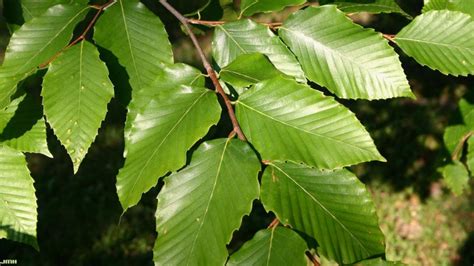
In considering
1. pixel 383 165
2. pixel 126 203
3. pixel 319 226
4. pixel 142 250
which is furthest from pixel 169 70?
pixel 383 165

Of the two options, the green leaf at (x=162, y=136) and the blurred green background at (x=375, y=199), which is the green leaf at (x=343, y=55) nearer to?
the green leaf at (x=162, y=136)

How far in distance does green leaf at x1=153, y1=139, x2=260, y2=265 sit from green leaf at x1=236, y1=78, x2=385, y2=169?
51mm

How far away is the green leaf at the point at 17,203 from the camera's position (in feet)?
3.53

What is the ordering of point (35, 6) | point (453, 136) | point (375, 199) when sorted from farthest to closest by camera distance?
1. point (375, 199)
2. point (453, 136)
3. point (35, 6)

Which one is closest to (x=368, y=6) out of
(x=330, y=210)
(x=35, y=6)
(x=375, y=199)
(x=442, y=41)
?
(x=442, y=41)

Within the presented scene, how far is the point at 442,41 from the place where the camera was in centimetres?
115

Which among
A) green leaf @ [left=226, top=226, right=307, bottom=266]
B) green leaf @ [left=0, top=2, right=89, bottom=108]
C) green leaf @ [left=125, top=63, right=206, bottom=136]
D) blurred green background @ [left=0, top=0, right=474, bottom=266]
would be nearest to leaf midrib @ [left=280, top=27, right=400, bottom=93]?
green leaf @ [left=125, top=63, right=206, bottom=136]

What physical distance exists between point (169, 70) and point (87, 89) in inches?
6.6

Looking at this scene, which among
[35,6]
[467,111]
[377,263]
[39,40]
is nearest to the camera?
[377,263]

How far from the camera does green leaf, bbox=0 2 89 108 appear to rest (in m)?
1.09

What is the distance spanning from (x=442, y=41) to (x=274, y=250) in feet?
2.06

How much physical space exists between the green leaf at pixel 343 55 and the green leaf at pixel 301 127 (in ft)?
0.51

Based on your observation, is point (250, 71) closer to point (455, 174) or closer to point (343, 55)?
point (343, 55)

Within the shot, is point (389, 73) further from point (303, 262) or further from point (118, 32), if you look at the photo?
point (118, 32)
